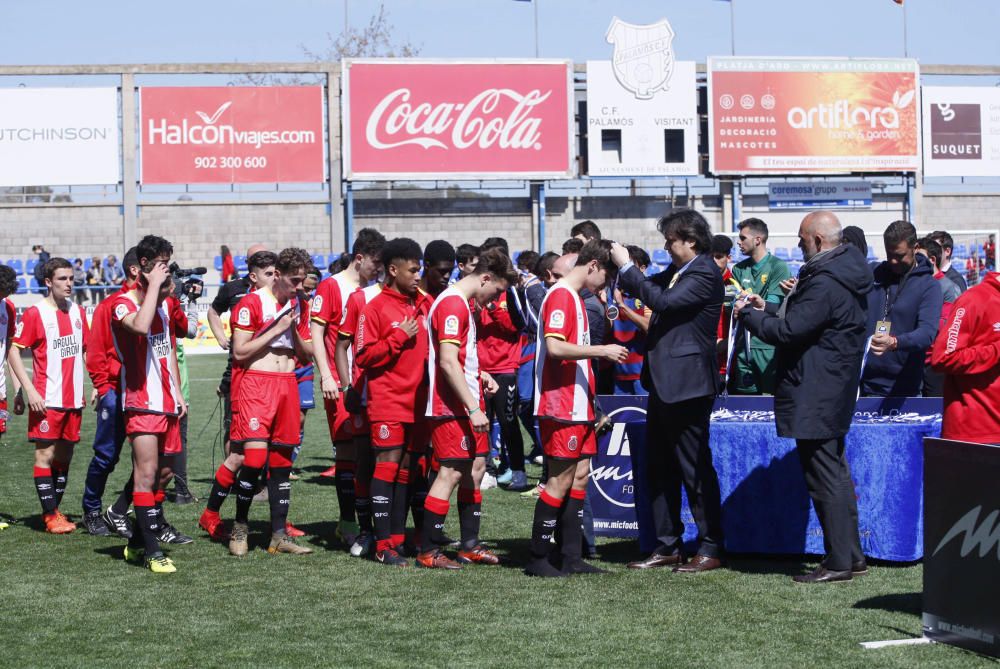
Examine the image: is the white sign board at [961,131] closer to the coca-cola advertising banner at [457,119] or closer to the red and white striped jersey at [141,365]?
the coca-cola advertising banner at [457,119]

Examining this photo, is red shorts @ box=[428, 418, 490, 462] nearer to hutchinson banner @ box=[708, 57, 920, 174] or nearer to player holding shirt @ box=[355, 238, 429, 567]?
player holding shirt @ box=[355, 238, 429, 567]

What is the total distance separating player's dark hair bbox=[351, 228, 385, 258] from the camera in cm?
738

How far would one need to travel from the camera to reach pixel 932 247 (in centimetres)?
843

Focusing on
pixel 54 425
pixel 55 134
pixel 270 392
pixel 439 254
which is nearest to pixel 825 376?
pixel 439 254

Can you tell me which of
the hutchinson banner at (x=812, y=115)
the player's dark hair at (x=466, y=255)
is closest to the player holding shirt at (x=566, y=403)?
the player's dark hair at (x=466, y=255)

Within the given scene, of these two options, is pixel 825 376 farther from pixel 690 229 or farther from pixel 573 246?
pixel 573 246

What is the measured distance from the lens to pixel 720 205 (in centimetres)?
3722

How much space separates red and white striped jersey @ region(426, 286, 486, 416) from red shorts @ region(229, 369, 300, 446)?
1026mm

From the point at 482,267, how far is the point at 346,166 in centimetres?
2836

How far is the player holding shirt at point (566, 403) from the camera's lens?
628 centimetres

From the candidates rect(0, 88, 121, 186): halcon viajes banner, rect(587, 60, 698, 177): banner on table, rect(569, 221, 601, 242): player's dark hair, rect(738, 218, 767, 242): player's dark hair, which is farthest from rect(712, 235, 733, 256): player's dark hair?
rect(0, 88, 121, 186): halcon viajes banner

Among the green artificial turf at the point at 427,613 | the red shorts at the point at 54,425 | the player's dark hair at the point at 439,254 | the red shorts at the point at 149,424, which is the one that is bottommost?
the green artificial turf at the point at 427,613

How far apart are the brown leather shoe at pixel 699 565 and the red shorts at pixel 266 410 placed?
233cm

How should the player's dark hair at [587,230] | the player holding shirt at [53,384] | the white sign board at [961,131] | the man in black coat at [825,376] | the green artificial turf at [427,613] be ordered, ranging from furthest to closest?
the white sign board at [961,131]
the player holding shirt at [53,384]
the player's dark hair at [587,230]
the man in black coat at [825,376]
the green artificial turf at [427,613]
